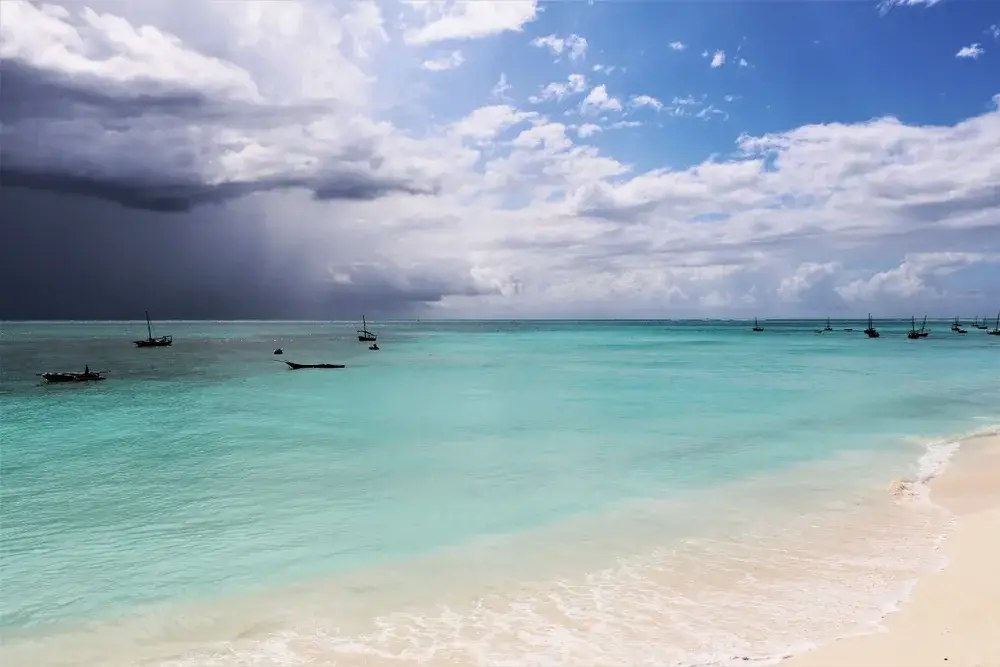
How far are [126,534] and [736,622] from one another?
936 cm

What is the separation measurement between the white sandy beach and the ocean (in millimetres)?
240

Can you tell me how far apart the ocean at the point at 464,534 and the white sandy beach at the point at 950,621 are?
0.24 metres

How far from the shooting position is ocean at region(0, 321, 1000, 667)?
6.43 m

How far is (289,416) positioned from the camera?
2436 cm

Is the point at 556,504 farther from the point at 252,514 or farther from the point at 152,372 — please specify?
the point at 152,372

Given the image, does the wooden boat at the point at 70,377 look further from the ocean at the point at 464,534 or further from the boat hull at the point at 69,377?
the ocean at the point at 464,534

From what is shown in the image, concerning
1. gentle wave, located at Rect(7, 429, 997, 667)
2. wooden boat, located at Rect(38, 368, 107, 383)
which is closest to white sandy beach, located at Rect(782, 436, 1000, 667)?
gentle wave, located at Rect(7, 429, 997, 667)

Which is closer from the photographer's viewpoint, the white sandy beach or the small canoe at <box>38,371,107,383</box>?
the white sandy beach

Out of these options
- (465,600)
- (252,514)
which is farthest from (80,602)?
(465,600)

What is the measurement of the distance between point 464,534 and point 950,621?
6.31m

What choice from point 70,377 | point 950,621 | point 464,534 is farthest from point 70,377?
point 950,621

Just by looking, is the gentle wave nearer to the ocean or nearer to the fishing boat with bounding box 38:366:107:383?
the ocean

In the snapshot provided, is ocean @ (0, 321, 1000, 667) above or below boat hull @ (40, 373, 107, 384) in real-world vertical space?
above

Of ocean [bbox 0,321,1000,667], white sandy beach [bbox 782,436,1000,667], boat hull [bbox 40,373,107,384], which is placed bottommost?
boat hull [bbox 40,373,107,384]
